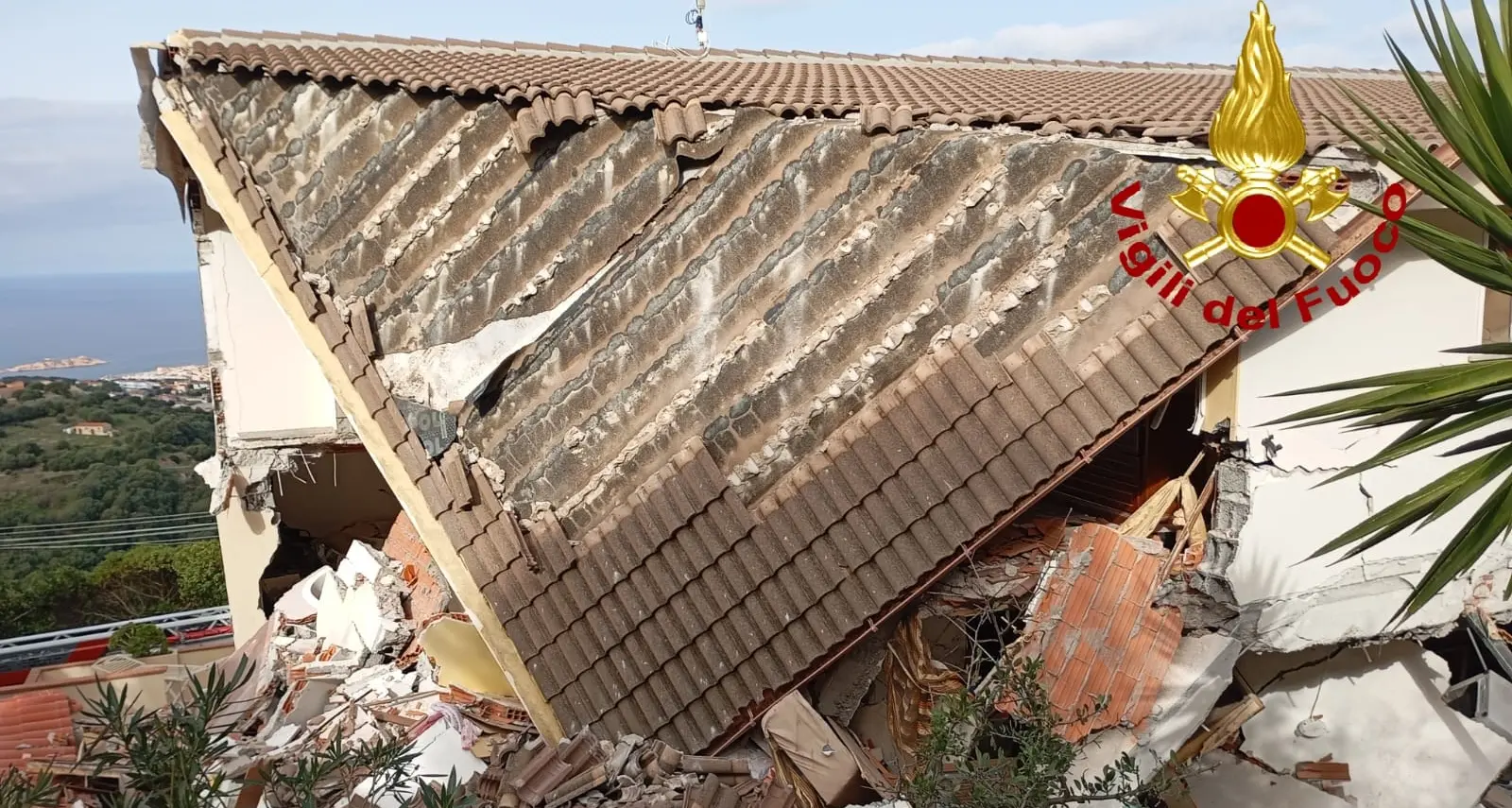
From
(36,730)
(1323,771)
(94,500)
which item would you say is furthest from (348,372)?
(94,500)

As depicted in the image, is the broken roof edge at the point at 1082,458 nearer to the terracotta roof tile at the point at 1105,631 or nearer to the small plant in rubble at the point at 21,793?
the terracotta roof tile at the point at 1105,631

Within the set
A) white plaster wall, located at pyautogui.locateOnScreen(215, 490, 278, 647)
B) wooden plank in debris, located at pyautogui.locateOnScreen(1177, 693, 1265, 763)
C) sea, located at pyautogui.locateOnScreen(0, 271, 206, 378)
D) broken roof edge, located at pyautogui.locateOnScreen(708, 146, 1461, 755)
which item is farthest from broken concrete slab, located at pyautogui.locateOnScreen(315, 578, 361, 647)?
sea, located at pyautogui.locateOnScreen(0, 271, 206, 378)

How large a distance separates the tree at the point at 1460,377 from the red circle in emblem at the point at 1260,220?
50 cm

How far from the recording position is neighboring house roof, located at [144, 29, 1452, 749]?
5543mm

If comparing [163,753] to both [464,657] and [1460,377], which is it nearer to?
[464,657]

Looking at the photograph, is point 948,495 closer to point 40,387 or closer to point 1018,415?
point 1018,415

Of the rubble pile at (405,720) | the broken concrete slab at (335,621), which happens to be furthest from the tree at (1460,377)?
the broken concrete slab at (335,621)

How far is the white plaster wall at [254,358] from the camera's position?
10.7 metres

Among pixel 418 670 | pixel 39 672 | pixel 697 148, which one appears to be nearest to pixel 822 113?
pixel 697 148

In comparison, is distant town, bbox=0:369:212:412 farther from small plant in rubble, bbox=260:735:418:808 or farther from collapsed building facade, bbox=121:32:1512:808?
small plant in rubble, bbox=260:735:418:808

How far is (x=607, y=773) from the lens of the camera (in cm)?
596

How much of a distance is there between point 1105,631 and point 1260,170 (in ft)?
8.75

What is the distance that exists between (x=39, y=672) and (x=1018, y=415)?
12268 mm

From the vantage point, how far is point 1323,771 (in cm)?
658
